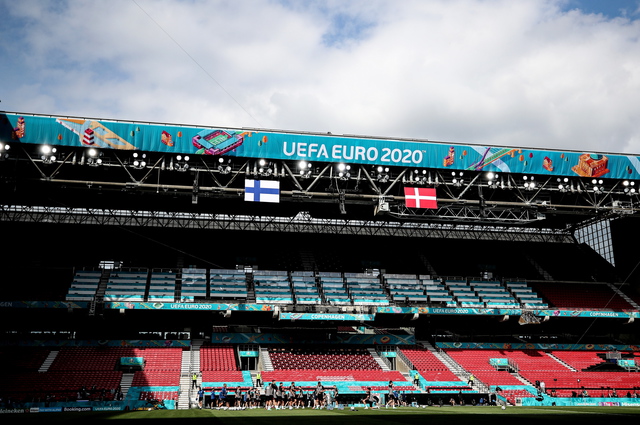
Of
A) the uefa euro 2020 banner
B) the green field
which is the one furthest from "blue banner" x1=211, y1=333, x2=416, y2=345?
the green field

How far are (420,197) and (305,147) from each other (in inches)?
342

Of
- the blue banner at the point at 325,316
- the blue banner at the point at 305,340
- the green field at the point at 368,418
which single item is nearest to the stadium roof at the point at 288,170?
the blue banner at the point at 325,316

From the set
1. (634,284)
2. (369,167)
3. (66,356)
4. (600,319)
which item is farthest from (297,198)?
(634,284)

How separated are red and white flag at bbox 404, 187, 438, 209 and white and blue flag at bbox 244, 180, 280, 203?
8943mm

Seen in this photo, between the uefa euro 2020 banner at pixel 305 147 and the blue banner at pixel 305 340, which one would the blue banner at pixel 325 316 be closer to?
the blue banner at pixel 305 340

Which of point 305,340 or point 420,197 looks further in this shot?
point 305,340

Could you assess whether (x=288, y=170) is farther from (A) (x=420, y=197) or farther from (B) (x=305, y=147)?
(A) (x=420, y=197)

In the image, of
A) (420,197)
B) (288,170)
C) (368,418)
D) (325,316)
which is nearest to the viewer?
(368,418)

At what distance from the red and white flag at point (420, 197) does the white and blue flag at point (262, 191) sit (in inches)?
352

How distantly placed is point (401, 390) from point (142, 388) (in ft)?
58.3

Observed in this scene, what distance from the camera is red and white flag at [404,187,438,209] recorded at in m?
36.4

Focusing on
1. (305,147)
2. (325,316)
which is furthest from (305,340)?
(305,147)

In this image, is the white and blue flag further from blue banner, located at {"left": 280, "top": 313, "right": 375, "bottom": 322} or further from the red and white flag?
blue banner, located at {"left": 280, "top": 313, "right": 375, "bottom": 322}

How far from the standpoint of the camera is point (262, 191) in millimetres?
35781
